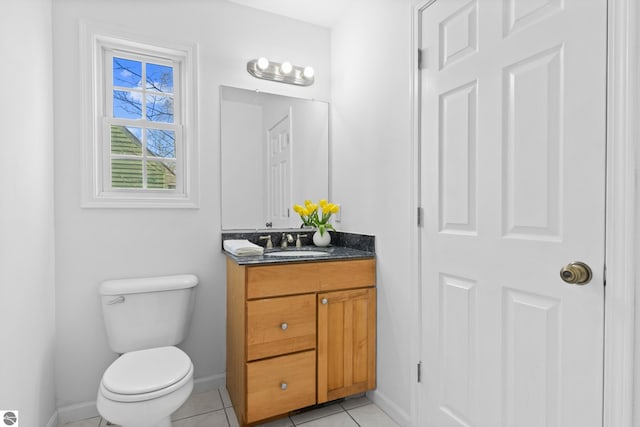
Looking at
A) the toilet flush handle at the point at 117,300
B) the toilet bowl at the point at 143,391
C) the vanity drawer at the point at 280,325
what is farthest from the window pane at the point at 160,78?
the toilet bowl at the point at 143,391

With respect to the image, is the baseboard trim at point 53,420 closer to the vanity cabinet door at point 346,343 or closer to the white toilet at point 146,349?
the white toilet at point 146,349

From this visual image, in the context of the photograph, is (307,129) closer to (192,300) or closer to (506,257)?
(192,300)

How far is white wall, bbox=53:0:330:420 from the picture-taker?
1913mm

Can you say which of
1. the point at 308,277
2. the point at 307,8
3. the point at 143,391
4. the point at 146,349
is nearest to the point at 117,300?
the point at 146,349

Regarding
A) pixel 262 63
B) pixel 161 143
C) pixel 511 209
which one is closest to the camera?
pixel 511 209

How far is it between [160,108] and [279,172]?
851 millimetres

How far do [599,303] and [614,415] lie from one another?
315 mm

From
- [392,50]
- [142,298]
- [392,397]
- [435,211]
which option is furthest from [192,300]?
[392,50]

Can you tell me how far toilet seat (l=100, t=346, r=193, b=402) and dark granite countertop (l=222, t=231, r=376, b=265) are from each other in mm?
544

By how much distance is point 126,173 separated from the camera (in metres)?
2.11

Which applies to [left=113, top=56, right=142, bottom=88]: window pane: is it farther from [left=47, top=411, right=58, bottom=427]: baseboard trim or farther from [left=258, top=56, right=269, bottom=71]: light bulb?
[left=47, top=411, right=58, bottom=427]: baseboard trim

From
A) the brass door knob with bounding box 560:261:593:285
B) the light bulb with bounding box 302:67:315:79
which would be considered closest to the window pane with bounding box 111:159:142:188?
the light bulb with bounding box 302:67:315:79

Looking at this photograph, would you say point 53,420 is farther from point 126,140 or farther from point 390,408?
point 390,408

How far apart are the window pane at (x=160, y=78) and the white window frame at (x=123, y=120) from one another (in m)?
0.03
